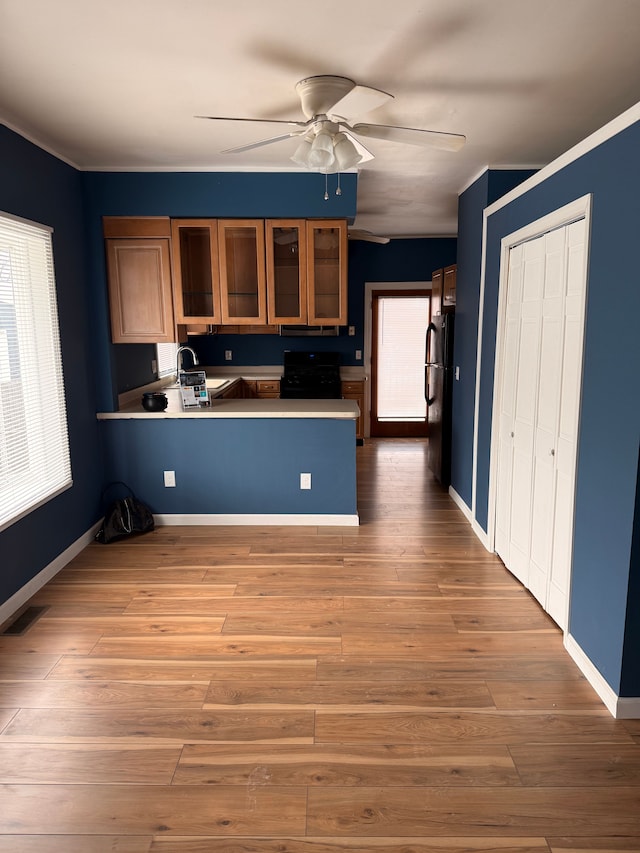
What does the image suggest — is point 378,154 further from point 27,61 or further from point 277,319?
point 27,61

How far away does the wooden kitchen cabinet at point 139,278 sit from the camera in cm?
410

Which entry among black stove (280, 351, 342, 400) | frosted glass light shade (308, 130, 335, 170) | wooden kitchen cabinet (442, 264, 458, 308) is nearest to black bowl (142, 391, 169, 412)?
frosted glass light shade (308, 130, 335, 170)

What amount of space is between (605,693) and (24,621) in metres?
2.82

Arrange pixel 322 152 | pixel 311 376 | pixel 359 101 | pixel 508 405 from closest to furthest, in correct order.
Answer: pixel 359 101 → pixel 322 152 → pixel 508 405 → pixel 311 376

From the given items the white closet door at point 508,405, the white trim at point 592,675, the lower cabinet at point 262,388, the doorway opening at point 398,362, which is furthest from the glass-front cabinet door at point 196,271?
the doorway opening at point 398,362

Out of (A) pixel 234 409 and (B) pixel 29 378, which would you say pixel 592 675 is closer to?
(A) pixel 234 409

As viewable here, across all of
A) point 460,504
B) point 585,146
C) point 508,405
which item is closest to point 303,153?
point 585,146

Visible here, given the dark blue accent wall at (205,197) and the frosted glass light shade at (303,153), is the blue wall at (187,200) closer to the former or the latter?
the dark blue accent wall at (205,197)

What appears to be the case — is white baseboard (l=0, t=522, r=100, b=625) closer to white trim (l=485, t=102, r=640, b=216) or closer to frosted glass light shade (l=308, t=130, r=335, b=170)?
frosted glass light shade (l=308, t=130, r=335, b=170)

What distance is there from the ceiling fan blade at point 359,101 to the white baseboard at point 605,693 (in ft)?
8.29

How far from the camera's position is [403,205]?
213 inches

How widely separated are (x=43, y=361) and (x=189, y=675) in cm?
210

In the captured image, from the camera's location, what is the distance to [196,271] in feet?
13.8

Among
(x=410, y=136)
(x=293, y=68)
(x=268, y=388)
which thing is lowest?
(x=268, y=388)
